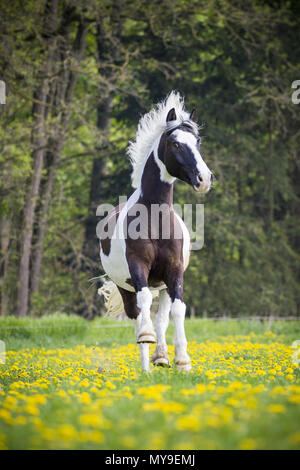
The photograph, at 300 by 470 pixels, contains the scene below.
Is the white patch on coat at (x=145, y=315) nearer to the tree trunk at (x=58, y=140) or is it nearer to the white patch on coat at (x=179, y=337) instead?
the white patch on coat at (x=179, y=337)

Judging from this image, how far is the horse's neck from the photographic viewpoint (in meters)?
7.02

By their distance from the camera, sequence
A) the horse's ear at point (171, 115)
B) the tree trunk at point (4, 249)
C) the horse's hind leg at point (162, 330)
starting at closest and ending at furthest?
1. the horse's ear at point (171, 115)
2. the horse's hind leg at point (162, 330)
3. the tree trunk at point (4, 249)

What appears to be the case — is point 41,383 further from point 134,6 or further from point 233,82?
point 233,82

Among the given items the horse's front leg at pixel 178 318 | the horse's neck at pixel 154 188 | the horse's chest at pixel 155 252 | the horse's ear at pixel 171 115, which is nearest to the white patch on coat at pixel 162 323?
the horse's chest at pixel 155 252

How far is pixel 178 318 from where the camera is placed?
6.59m

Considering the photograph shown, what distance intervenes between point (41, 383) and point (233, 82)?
1769 centimetres

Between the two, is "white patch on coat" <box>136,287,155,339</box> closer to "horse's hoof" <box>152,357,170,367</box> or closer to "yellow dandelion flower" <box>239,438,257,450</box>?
→ "horse's hoof" <box>152,357,170,367</box>

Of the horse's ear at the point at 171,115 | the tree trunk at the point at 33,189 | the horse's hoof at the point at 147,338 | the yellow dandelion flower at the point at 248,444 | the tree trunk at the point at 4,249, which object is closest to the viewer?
the yellow dandelion flower at the point at 248,444

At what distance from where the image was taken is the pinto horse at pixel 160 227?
21.3ft

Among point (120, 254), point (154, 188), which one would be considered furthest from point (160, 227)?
point (120, 254)

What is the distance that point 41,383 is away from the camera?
6.15 metres

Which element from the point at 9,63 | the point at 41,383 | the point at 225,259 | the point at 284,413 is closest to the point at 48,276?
the point at 225,259

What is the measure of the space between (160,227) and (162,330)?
55.5 inches

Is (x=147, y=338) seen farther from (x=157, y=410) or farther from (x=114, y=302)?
(x=114, y=302)
